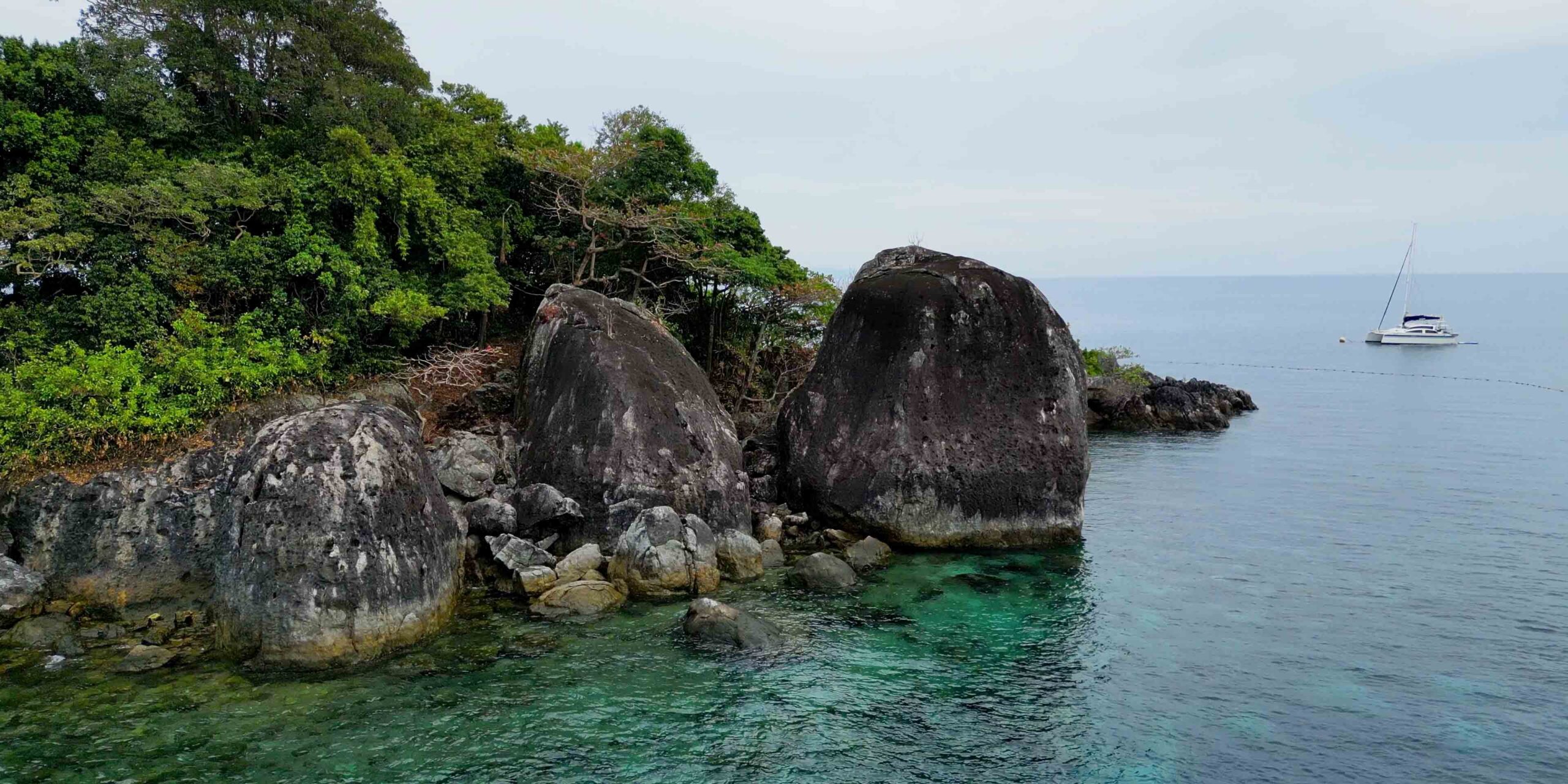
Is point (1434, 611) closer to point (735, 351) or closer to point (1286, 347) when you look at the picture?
point (735, 351)

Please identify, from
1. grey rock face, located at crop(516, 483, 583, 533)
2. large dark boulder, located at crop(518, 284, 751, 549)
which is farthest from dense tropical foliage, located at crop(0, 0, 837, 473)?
grey rock face, located at crop(516, 483, 583, 533)

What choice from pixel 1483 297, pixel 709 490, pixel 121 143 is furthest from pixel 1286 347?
pixel 1483 297

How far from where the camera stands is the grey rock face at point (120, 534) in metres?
13.5

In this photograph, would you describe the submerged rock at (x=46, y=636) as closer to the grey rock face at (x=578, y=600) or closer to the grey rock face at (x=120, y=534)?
the grey rock face at (x=120, y=534)

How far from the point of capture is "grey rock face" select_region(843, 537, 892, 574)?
635 inches

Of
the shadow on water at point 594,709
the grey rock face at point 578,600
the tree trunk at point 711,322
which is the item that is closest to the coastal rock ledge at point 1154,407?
the tree trunk at point 711,322

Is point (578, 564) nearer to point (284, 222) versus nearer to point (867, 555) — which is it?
point (867, 555)

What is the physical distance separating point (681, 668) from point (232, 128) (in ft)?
57.0

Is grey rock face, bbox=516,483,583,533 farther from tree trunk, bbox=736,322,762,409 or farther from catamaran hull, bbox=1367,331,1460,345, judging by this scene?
catamaran hull, bbox=1367,331,1460,345

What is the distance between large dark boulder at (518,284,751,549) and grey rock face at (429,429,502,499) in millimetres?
680

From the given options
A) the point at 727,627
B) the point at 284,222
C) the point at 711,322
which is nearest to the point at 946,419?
the point at 727,627

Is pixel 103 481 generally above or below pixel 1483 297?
below

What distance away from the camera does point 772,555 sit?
53.9 feet

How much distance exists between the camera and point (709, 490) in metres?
16.4
